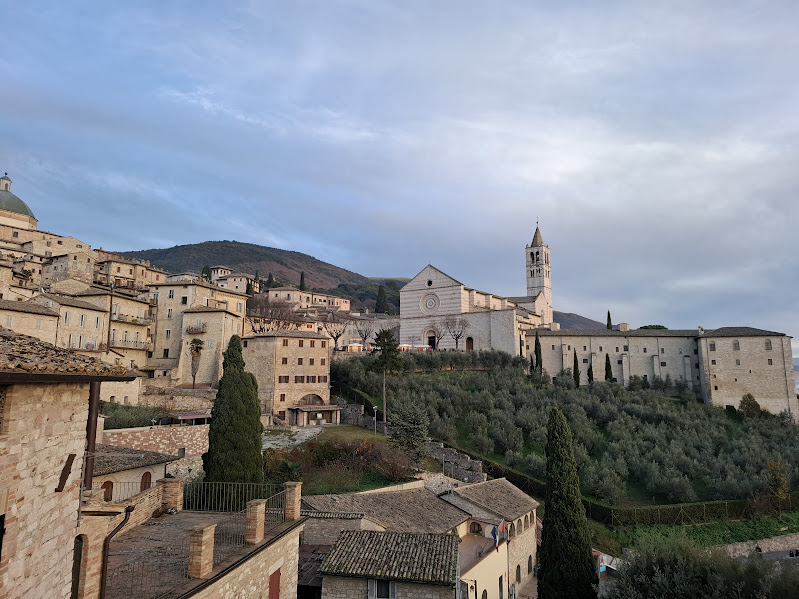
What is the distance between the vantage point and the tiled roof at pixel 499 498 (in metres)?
22.8

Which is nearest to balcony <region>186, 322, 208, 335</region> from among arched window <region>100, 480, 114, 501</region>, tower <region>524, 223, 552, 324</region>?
arched window <region>100, 480, 114, 501</region>

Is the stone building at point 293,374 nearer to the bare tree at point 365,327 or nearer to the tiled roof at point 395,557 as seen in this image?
the tiled roof at point 395,557

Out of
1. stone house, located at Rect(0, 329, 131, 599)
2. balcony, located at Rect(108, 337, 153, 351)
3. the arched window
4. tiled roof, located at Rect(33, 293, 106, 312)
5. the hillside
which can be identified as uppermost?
the hillside

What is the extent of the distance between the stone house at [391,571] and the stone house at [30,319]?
80.4ft

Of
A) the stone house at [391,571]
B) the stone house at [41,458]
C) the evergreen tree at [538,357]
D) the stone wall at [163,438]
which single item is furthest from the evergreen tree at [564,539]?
the evergreen tree at [538,357]

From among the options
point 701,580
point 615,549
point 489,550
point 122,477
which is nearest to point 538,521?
point 615,549

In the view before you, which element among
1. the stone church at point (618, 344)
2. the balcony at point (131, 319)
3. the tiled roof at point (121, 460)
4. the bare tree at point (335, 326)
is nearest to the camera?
the tiled roof at point (121, 460)

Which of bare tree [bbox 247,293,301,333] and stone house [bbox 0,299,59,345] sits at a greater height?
bare tree [bbox 247,293,301,333]

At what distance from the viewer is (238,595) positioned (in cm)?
880

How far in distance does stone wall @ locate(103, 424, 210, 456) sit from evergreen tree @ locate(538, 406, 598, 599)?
17550mm

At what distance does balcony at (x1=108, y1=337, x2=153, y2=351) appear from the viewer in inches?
1542

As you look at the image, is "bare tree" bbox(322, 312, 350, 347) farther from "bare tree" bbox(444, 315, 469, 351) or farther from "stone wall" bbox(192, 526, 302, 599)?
"stone wall" bbox(192, 526, 302, 599)

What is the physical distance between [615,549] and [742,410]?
32624mm

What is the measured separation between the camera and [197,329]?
41.2 m
